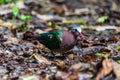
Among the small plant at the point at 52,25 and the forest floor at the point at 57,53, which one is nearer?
the forest floor at the point at 57,53

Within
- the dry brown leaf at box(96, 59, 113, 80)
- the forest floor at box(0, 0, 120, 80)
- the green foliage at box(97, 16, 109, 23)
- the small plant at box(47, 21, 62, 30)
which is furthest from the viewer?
the green foliage at box(97, 16, 109, 23)

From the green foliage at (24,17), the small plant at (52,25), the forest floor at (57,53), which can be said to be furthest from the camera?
the green foliage at (24,17)

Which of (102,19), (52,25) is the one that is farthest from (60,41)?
(102,19)

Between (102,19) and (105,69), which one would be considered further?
(102,19)

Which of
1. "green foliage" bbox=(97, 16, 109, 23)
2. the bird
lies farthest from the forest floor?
the bird

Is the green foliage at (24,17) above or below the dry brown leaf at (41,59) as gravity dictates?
below

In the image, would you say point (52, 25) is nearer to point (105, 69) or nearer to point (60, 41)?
point (60, 41)

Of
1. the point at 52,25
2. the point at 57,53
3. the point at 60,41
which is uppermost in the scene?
the point at 60,41

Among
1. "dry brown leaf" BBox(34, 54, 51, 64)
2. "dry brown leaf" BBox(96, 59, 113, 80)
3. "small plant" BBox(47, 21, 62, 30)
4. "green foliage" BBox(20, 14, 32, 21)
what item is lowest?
"small plant" BBox(47, 21, 62, 30)

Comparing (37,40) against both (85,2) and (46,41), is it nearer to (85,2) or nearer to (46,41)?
(46,41)

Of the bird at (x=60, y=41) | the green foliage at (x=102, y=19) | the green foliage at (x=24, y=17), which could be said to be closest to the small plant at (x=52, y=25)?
the green foliage at (x=24, y=17)

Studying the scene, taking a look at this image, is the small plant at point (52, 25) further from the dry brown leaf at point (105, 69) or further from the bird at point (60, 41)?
the dry brown leaf at point (105, 69)

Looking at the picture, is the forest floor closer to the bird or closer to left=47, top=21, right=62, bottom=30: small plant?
left=47, top=21, right=62, bottom=30: small plant
